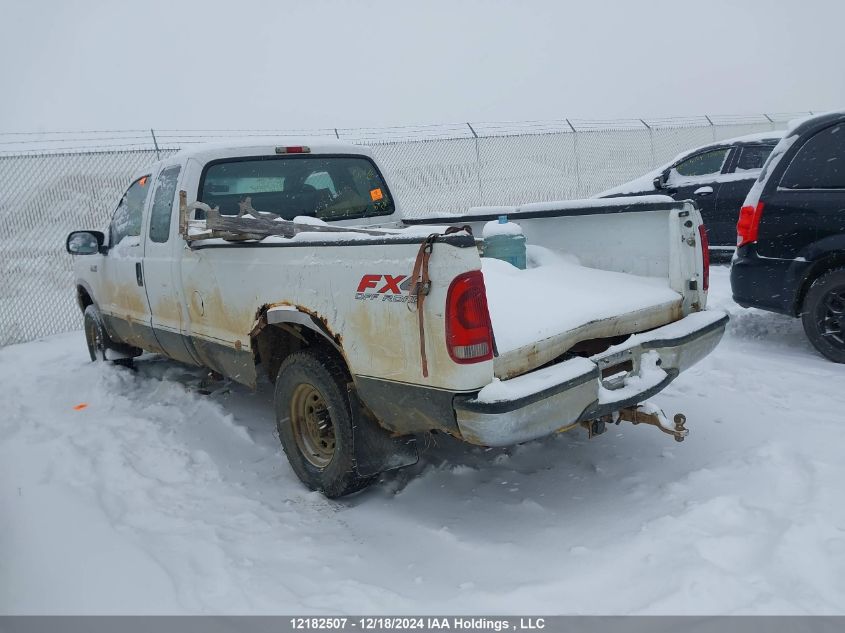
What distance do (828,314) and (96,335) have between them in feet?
21.7

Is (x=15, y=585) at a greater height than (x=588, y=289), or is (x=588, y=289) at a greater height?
(x=588, y=289)

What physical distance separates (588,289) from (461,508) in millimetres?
1423

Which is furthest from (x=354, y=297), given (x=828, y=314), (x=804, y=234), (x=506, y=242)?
(x=828, y=314)

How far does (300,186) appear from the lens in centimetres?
498

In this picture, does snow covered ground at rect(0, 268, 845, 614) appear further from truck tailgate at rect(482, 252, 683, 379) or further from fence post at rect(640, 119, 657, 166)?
→ fence post at rect(640, 119, 657, 166)

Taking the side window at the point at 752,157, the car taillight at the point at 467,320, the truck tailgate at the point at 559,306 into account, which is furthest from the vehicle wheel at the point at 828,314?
the side window at the point at 752,157

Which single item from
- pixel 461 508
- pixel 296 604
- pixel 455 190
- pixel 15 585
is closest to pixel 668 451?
pixel 461 508

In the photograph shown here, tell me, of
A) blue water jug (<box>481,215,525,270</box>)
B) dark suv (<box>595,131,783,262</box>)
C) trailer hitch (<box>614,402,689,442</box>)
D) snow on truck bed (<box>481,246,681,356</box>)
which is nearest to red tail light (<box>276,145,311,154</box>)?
blue water jug (<box>481,215,525,270</box>)

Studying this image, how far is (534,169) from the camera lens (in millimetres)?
17125

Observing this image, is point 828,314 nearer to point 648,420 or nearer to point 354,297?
point 648,420

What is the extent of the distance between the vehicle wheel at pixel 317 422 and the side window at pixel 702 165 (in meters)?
7.82

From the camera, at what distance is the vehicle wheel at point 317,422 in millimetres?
3439

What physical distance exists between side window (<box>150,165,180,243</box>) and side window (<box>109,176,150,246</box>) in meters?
0.28

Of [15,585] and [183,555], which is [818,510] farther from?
[15,585]
